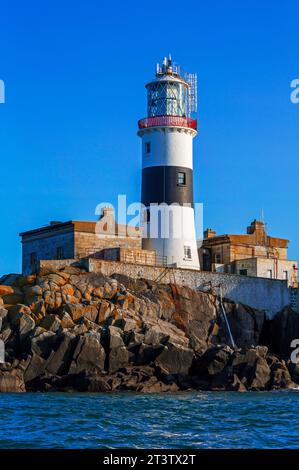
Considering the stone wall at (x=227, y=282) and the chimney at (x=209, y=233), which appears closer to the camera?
the stone wall at (x=227, y=282)

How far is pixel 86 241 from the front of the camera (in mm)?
46094

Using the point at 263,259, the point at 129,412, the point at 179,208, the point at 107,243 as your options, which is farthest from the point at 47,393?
the point at 263,259

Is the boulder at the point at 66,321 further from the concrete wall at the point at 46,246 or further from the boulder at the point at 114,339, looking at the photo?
the concrete wall at the point at 46,246

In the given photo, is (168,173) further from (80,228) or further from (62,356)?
(62,356)

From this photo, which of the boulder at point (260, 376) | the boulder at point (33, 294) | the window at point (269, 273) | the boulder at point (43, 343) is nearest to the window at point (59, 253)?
the boulder at point (33, 294)

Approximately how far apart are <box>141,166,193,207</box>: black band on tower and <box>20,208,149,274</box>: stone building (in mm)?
1985

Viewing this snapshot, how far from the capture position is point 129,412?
28.4m

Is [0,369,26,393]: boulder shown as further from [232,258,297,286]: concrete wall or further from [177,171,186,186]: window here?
[232,258,297,286]: concrete wall

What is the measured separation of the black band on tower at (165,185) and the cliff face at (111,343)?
6370mm

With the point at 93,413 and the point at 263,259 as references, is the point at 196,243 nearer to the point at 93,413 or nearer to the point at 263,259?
the point at 263,259

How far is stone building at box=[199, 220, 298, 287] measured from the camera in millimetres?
51625

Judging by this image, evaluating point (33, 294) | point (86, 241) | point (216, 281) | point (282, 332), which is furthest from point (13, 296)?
point (282, 332)

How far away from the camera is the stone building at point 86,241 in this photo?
151ft
